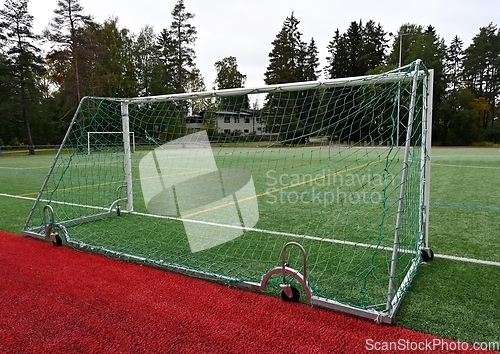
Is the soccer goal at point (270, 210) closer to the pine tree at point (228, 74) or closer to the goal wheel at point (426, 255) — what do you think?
the goal wheel at point (426, 255)

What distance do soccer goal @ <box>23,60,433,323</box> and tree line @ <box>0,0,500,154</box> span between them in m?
21.4

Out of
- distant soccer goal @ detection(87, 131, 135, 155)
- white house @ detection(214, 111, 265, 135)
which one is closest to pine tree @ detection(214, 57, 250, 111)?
distant soccer goal @ detection(87, 131, 135, 155)

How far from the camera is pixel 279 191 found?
326 inches

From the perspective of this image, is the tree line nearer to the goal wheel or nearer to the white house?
the white house

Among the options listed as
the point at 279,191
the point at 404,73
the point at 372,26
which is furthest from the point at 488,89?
the point at 404,73

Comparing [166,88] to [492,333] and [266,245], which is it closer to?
[266,245]

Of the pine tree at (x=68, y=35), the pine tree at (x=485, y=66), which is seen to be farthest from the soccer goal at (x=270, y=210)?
the pine tree at (x=485, y=66)

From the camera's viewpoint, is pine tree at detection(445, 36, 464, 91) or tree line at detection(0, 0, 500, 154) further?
pine tree at detection(445, 36, 464, 91)

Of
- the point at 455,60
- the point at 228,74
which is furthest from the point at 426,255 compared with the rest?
the point at 455,60

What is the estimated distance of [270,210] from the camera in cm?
631

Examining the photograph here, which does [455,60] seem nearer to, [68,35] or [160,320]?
[68,35]
